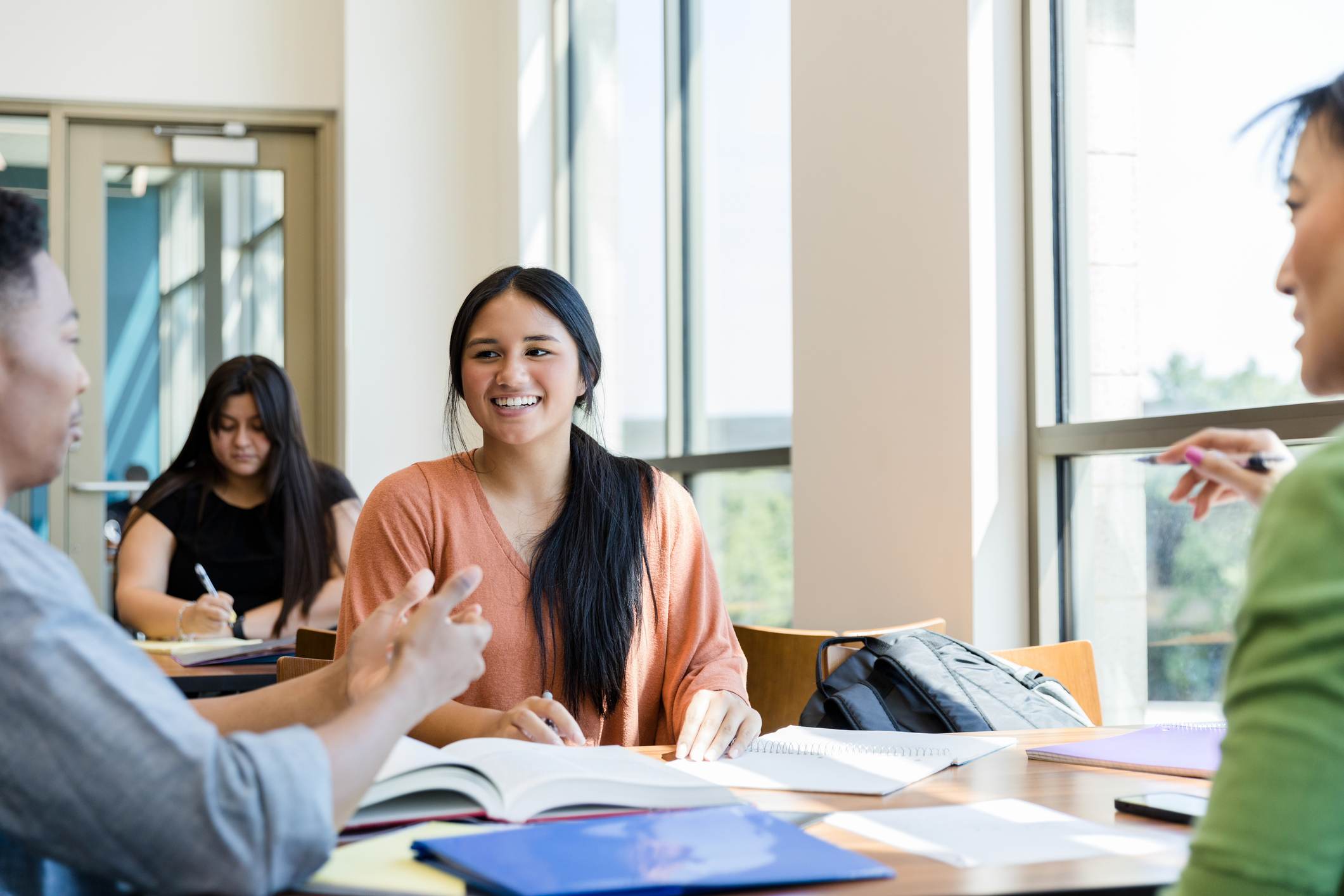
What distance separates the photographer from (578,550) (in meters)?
2.02

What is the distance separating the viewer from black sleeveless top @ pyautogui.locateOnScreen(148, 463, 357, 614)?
3.56 meters

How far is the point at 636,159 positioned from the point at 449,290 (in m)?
1.14

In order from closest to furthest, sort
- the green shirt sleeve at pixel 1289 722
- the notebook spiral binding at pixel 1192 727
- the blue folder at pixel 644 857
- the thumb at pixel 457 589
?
the green shirt sleeve at pixel 1289 722 → the blue folder at pixel 644 857 → the thumb at pixel 457 589 → the notebook spiral binding at pixel 1192 727

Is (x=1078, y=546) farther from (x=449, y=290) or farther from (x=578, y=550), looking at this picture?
(x=449, y=290)

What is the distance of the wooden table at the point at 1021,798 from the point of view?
1.01 meters

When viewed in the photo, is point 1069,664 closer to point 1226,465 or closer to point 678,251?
point 1226,465

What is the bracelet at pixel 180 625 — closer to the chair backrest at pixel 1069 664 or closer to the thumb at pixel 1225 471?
the chair backrest at pixel 1069 664

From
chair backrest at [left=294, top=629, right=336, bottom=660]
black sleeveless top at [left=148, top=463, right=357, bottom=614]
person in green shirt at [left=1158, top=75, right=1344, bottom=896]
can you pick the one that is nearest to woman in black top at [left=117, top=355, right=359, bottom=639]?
black sleeveless top at [left=148, top=463, right=357, bottom=614]

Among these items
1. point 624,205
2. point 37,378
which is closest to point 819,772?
point 37,378

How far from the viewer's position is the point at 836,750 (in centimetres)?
160

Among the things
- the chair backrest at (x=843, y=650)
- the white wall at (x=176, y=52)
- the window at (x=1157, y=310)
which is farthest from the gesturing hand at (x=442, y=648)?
the white wall at (x=176, y=52)

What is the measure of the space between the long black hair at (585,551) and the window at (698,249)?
56.4 inches

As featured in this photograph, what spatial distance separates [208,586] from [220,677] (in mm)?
551

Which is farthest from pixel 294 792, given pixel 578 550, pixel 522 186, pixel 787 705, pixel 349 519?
pixel 522 186
